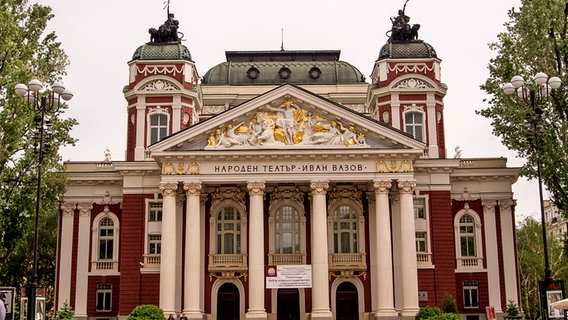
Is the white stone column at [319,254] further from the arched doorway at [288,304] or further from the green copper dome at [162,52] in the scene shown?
the green copper dome at [162,52]

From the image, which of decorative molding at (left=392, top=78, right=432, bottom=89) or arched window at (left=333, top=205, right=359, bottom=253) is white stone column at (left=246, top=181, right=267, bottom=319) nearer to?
arched window at (left=333, top=205, right=359, bottom=253)

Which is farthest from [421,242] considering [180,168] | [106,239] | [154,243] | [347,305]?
[106,239]

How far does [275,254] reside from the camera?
4497 cm

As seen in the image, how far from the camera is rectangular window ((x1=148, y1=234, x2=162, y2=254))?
150ft

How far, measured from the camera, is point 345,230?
46.0 metres

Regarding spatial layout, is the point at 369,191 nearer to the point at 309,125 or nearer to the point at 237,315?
the point at 309,125

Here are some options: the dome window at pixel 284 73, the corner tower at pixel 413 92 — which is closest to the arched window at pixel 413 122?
the corner tower at pixel 413 92

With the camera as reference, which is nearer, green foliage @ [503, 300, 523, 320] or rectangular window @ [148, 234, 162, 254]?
green foliage @ [503, 300, 523, 320]

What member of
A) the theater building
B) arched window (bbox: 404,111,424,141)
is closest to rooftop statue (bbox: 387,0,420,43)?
the theater building

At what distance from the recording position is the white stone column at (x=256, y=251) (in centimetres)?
4140

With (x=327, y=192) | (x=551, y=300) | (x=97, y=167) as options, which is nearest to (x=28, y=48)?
(x=97, y=167)

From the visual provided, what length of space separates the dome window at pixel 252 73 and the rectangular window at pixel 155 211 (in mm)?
14666

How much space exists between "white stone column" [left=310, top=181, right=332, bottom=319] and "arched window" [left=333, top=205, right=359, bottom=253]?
3.12 metres

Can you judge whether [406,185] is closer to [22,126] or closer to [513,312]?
[513,312]
